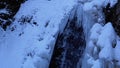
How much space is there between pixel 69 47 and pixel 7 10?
7.23 feet

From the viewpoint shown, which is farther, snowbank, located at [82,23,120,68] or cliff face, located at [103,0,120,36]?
cliff face, located at [103,0,120,36]

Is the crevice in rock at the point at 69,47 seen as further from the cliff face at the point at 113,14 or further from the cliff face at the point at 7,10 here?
the cliff face at the point at 7,10

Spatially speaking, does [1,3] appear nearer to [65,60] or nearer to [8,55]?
[8,55]

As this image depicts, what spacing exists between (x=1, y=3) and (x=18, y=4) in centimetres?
49

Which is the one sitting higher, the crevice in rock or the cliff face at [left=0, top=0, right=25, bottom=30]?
the cliff face at [left=0, top=0, right=25, bottom=30]

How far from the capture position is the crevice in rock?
6.95 metres

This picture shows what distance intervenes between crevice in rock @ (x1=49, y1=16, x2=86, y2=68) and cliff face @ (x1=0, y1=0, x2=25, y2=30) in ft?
5.53

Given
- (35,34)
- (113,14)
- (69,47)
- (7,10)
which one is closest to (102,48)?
(69,47)

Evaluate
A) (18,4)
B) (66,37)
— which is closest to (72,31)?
(66,37)

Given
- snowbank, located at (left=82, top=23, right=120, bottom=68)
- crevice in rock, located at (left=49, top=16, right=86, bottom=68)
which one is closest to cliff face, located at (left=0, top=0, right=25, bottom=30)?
crevice in rock, located at (left=49, top=16, right=86, bottom=68)

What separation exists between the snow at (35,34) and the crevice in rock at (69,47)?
204 mm

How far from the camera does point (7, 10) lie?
8141 mm

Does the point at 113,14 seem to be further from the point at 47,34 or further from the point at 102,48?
the point at 47,34

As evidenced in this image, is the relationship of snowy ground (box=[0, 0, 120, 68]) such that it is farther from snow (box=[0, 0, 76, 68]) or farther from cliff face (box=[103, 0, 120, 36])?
cliff face (box=[103, 0, 120, 36])
